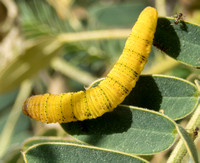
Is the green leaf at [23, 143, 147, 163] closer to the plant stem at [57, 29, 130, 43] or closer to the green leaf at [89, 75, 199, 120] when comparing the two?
the green leaf at [89, 75, 199, 120]

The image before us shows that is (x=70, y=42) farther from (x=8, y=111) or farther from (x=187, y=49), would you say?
(x=187, y=49)

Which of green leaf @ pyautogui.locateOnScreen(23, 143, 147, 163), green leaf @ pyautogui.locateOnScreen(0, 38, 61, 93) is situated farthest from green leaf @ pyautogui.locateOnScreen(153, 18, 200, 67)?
green leaf @ pyautogui.locateOnScreen(0, 38, 61, 93)

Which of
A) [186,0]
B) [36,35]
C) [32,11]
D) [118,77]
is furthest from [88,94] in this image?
[32,11]

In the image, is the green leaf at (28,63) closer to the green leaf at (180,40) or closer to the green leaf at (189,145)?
the green leaf at (180,40)

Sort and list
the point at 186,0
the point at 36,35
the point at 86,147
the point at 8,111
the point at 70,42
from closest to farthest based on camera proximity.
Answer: the point at 86,147
the point at 186,0
the point at 70,42
the point at 36,35
the point at 8,111

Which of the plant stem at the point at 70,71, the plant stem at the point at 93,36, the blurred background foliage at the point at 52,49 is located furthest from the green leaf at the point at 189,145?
the plant stem at the point at 70,71

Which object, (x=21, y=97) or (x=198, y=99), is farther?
(x=21, y=97)

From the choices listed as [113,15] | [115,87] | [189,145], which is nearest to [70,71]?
[113,15]

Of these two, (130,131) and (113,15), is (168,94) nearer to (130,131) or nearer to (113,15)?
(130,131)
